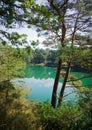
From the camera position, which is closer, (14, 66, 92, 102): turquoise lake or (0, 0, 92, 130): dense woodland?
(0, 0, 92, 130): dense woodland

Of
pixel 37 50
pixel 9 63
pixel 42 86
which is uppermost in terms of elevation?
pixel 37 50

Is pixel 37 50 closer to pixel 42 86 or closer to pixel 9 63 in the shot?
pixel 9 63

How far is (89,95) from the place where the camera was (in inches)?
215

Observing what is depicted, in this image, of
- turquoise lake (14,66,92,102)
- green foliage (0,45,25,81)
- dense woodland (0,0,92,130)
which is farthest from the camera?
turquoise lake (14,66,92,102)

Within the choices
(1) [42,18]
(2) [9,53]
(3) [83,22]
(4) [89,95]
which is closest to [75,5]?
(3) [83,22]

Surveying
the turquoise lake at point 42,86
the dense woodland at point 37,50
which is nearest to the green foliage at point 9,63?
the dense woodland at point 37,50

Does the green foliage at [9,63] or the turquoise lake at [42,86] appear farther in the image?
the turquoise lake at [42,86]

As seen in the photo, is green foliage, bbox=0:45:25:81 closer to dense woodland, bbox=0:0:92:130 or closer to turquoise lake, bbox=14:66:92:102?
dense woodland, bbox=0:0:92:130

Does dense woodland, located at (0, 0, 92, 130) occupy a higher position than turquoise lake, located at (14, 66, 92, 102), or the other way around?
dense woodland, located at (0, 0, 92, 130)

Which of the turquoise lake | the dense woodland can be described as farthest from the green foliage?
the turquoise lake

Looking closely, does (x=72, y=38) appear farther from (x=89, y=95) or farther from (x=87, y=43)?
(x=89, y=95)

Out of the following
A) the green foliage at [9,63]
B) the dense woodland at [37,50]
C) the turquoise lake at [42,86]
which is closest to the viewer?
the dense woodland at [37,50]

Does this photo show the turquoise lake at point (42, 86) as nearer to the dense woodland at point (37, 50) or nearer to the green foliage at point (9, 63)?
the dense woodland at point (37, 50)

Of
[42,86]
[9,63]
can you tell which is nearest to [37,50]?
[9,63]
